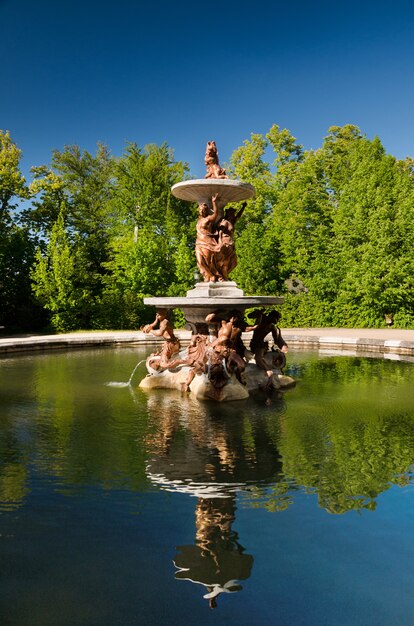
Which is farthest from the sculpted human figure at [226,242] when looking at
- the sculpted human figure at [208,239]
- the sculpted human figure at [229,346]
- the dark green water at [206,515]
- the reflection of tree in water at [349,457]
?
the reflection of tree in water at [349,457]

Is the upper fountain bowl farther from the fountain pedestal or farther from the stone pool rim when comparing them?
the stone pool rim

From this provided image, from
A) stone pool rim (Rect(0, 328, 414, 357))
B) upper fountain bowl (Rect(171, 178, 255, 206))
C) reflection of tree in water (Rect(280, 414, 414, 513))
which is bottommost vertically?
reflection of tree in water (Rect(280, 414, 414, 513))

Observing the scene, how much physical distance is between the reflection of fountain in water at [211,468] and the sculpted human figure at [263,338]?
1924 mm

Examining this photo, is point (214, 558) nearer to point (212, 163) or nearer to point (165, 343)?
point (165, 343)

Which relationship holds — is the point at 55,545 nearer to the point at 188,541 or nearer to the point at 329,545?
the point at 188,541

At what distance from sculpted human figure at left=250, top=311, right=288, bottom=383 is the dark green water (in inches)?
87.3

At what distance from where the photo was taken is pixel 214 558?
4.38 meters

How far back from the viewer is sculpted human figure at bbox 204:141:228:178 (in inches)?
516

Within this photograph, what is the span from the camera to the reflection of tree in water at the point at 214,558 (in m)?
4.06

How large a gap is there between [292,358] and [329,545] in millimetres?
12928

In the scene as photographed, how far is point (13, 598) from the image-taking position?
3.84 metres

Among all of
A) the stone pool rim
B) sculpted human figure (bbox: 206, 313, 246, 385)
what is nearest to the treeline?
the stone pool rim

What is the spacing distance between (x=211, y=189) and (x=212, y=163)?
104cm

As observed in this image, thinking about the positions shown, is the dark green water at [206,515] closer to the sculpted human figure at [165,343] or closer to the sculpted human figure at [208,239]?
the sculpted human figure at [165,343]
